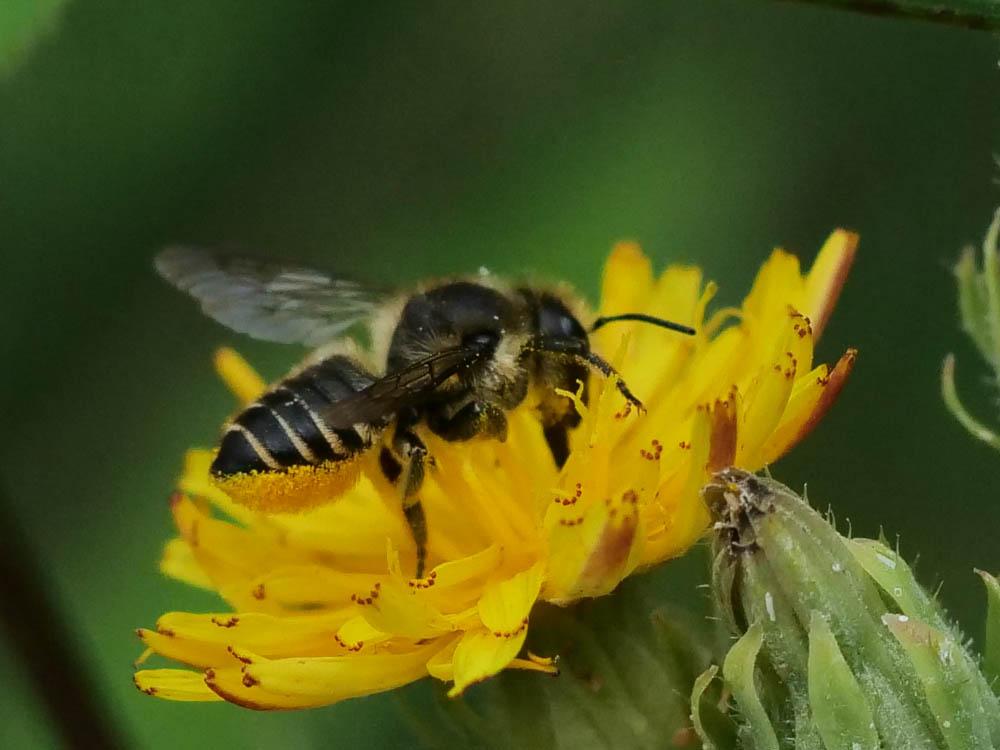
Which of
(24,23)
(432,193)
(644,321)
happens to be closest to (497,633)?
(644,321)

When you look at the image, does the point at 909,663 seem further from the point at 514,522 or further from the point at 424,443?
the point at 424,443

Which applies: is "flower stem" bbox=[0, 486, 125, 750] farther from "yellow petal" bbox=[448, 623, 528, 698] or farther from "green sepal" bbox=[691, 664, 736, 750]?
"green sepal" bbox=[691, 664, 736, 750]

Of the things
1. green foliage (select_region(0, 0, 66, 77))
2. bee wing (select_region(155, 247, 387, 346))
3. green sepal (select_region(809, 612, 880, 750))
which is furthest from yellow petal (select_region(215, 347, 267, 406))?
green sepal (select_region(809, 612, 880, 750))

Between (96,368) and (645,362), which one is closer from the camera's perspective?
(645,362)

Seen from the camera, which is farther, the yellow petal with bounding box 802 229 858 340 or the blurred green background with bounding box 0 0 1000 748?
the blurred green background with bounding box 0 0 1000 748

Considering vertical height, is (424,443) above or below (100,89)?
below

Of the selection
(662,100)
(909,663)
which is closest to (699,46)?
(662,100)
